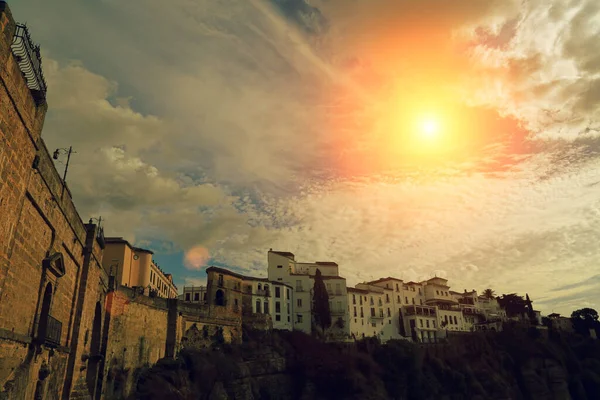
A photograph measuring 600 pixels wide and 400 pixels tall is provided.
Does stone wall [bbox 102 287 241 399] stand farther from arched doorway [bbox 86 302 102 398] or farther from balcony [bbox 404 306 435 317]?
balcony [bbox 404 306 435 317]

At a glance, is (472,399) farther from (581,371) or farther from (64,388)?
(64,388)

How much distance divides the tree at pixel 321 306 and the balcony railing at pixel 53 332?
54631mm

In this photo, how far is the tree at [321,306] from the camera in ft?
221

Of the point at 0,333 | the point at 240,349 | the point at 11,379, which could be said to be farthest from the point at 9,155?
the point at 240,349

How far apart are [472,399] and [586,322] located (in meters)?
59.4

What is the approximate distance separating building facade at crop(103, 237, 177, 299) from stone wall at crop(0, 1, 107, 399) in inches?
1046

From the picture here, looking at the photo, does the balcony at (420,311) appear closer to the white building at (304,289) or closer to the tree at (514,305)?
the white building at (304,289)

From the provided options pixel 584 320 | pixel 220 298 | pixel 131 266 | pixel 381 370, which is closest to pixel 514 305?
pixel 584 320

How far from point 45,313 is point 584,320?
123 m

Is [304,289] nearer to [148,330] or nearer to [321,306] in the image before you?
[321,306]

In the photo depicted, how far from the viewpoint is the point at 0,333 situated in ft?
34.8

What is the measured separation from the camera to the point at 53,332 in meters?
15.2

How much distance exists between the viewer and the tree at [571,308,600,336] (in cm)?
10135

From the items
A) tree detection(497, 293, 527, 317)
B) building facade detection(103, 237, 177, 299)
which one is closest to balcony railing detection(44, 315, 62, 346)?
building facade detection(103, 237, 177, 299)
